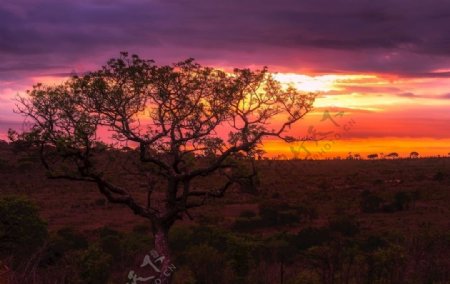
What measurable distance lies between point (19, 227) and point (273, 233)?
18.7 metres

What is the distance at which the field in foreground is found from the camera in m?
16.2

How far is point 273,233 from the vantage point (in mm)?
37906

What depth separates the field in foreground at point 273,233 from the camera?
16.2 m

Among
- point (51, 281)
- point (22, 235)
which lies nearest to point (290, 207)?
point (22, 235)

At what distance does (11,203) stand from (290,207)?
89.9 feet

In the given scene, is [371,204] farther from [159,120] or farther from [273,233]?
[159,120]

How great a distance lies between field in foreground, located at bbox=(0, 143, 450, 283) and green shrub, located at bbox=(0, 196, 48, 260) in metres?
0.91

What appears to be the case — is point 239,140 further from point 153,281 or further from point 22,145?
point 22,145

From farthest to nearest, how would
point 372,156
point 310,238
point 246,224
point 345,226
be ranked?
point 372,156 → point 246,224 → point 345,226 → point 310,238

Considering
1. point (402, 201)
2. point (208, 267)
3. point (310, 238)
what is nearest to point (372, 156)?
point (402, 201)

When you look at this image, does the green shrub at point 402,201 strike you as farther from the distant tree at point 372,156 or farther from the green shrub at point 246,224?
the distant tree at point 372,156

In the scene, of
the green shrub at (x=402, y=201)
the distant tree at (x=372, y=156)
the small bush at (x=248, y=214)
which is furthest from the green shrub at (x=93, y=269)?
the distant tree at (x=372, y=156)

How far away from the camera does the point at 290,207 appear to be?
155 feet

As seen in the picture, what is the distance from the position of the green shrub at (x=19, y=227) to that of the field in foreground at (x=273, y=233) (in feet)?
2.98
